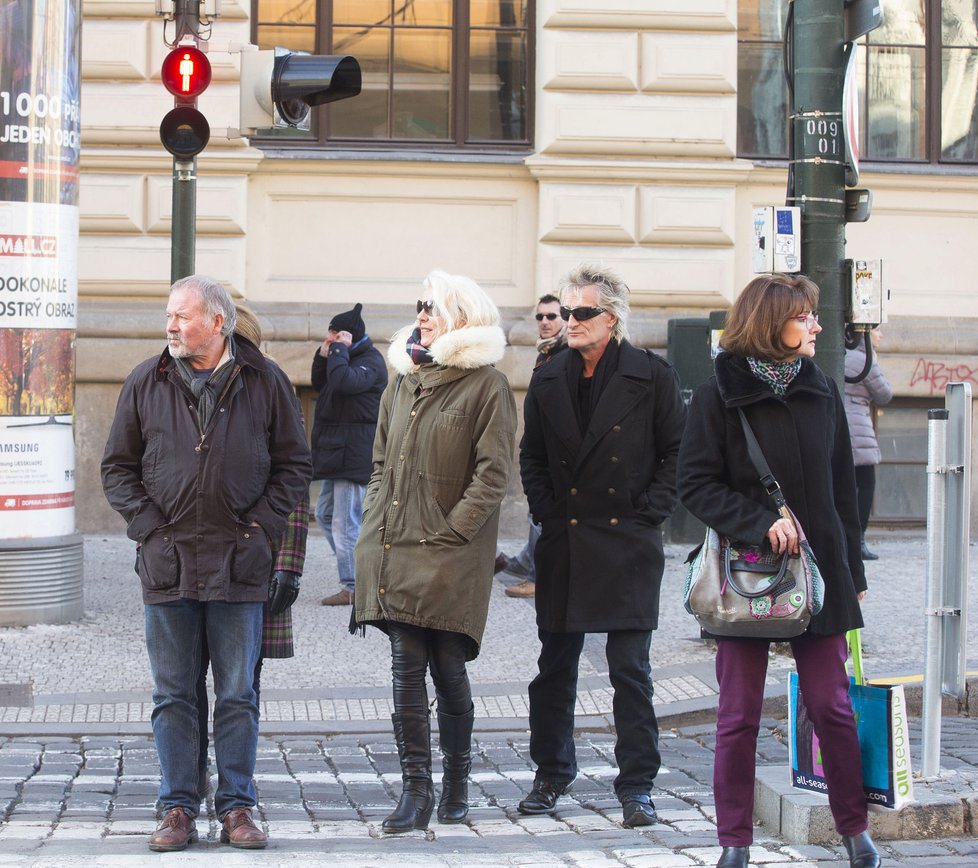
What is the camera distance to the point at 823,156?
767 centimetres

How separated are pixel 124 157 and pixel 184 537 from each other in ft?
25.8

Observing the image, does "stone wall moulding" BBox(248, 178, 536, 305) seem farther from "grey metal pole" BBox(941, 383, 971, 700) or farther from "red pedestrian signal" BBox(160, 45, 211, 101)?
"grey metal pole" BBox(941, 383, 971, 700)

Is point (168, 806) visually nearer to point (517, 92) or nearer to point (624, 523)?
point (624, 523)

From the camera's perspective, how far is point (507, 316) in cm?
1307

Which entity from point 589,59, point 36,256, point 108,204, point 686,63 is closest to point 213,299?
point 36,256

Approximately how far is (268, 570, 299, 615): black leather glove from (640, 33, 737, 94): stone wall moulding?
8101 mm

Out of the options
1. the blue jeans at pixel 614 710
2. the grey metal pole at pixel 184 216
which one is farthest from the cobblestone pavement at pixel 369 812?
the grey metal pole at pixel 184 216

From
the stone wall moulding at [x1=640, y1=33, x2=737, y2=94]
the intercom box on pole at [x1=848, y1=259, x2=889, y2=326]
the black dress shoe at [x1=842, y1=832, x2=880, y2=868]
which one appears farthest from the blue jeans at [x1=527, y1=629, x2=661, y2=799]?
the stone wall moulding at [x1=640, y1=33, x2=737, y2=94]

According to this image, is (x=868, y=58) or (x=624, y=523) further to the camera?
(x=868, y=58)

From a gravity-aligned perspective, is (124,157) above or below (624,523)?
above

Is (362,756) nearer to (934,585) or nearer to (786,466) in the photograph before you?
(934,585)

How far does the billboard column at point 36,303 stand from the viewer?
900 cm

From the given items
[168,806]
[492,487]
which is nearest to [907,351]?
[492,487]

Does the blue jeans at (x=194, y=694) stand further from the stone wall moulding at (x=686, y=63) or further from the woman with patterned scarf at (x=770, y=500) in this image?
the stone wall moulding at (x=686, y=63)
